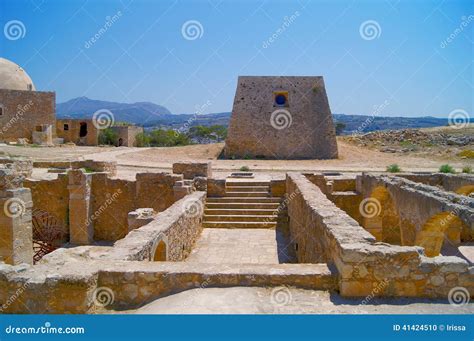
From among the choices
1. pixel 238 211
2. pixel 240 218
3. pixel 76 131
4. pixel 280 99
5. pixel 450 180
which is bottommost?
pixel 240 218

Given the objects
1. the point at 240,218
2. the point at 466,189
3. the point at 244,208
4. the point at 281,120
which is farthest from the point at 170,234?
the point at 281,120

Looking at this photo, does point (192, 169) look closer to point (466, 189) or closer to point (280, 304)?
point (466, 189)

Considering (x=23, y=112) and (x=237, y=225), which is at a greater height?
(x=23, y=112)

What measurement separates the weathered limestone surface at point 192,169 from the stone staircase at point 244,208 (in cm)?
92

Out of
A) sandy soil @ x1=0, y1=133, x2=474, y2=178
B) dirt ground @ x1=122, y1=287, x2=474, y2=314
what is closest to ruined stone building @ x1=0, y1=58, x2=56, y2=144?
sandy soil @ x1=0, y1=133, x2=474, y2=178

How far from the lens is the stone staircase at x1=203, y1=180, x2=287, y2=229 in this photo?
38.1 feet

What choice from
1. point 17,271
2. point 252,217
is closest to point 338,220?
point 17,271

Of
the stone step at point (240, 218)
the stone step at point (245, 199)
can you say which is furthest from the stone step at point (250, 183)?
the stone step at point (240, 218)

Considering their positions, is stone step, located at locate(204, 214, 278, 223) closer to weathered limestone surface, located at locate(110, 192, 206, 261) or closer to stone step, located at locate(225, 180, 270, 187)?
weathered limestone surface, located at locate(110, 192, 206, 261)

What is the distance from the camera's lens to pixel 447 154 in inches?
1075

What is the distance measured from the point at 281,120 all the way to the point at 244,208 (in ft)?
52.8

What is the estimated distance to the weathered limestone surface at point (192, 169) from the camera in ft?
43.4

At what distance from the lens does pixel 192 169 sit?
13.3m

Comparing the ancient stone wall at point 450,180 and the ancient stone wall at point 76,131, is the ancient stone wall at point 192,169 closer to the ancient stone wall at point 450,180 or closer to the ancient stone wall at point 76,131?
the ancient stone wall at point 450,180
